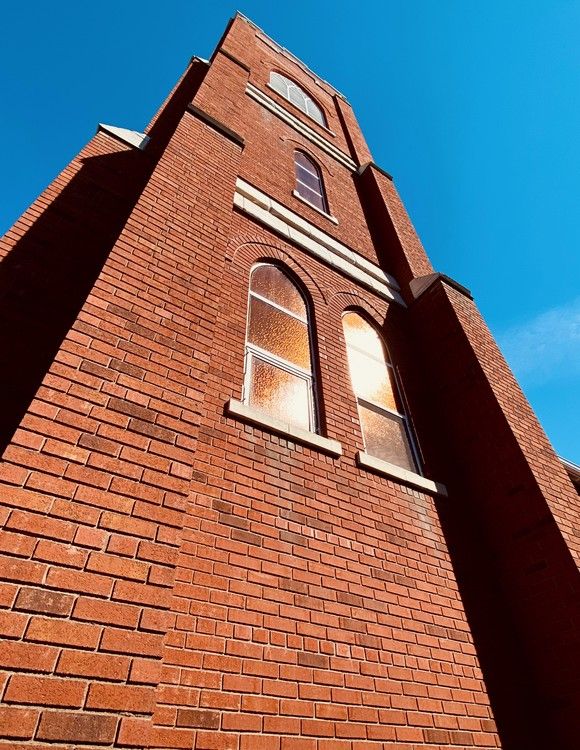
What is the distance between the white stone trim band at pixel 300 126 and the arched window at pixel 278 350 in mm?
4778

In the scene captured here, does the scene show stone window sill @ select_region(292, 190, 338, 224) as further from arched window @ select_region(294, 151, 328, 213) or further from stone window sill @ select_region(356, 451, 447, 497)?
stone window sill @ select_region(356, 451, 447, 497)

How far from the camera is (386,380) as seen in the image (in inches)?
200

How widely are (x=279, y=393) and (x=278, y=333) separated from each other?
2.45ft

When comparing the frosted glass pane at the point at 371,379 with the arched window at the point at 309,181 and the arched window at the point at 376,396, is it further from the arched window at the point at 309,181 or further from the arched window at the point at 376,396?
the arched window at the point at 309,181

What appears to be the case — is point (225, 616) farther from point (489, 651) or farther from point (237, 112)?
point (237, 112)

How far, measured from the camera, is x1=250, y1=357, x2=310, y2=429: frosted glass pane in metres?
3.75

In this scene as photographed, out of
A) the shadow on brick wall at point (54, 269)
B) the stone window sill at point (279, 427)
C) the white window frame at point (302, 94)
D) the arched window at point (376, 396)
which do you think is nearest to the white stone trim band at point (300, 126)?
the white window frame at point (302, 94)

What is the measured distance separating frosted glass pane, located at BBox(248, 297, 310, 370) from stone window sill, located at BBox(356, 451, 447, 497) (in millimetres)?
1092

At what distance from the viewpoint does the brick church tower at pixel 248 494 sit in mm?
1710

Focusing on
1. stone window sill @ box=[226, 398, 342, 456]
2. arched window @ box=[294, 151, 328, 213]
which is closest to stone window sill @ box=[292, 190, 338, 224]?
arched window @ box=[294, 151, 328, 213]

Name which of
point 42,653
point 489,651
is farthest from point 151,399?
point 489,651

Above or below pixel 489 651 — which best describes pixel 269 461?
above

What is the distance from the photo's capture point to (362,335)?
17.6 feet

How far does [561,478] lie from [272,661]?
318 cm
